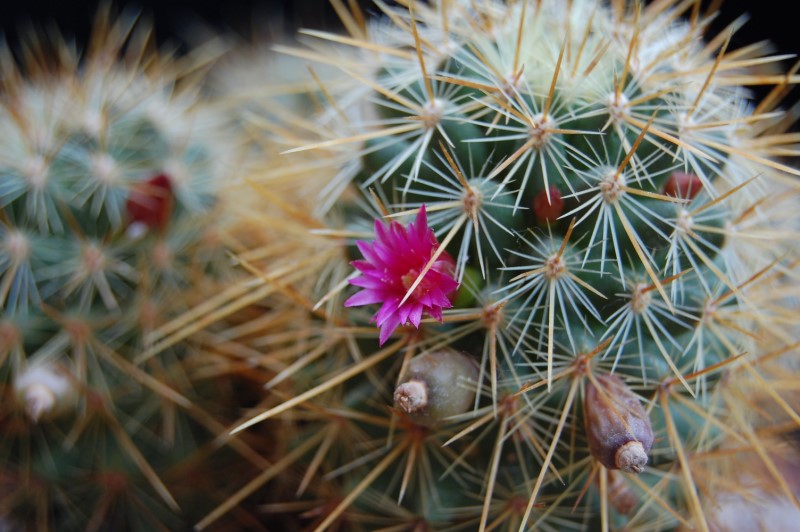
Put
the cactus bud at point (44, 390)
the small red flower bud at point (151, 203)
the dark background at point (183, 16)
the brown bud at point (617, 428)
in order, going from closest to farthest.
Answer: the brown bud at point (617, 428) < the cactus bud at point (44, 390) < the small red flower bud at point (151, 203) < the dark background at point (183, 16)

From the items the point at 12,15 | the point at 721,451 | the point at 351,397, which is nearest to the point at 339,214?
the point at 351,397

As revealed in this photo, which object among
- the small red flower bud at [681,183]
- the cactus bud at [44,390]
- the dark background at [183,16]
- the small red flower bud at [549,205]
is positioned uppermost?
the small red flower bud at [549,205]

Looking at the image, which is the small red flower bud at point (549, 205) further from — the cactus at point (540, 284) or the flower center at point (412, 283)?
the flower center at point (412, 283)

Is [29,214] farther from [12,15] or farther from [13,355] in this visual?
[12,15]

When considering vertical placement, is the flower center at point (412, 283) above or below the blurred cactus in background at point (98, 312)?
above

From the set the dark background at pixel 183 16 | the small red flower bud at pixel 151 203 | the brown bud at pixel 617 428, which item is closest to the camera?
the brown bud at pixel 617 428

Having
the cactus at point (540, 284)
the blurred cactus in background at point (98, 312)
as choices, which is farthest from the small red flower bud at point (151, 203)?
the cactus at point (540, 284)

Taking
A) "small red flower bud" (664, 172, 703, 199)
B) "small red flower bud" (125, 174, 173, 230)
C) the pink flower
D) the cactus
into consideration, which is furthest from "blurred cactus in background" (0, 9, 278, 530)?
"small red flower bud" (664, 172, 703, 199)
